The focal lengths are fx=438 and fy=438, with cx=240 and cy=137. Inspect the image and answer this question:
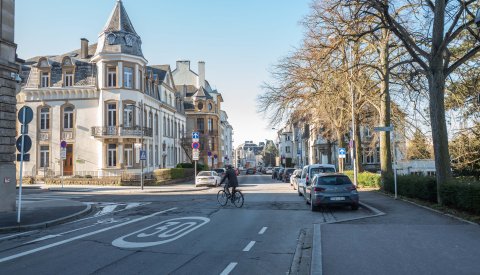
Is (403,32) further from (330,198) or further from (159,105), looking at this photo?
(159,105)

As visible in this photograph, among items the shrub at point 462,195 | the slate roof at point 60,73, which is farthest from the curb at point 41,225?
the slate roof at point 60,73

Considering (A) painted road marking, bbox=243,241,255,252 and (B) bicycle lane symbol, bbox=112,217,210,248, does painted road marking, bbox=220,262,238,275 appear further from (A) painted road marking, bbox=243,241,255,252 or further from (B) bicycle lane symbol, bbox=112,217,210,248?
(B) bicycle lane symbol, bbox=112,217,210,248

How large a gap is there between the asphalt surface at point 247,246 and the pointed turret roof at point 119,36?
29.1 m

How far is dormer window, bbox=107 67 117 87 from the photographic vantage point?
4081 cm

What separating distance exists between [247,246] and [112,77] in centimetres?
3478

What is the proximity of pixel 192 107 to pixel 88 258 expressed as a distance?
69.2 meters

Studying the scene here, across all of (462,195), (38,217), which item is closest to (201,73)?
(38,217)

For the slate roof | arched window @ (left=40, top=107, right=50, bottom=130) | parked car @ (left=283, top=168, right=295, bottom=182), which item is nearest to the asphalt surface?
the slate roof

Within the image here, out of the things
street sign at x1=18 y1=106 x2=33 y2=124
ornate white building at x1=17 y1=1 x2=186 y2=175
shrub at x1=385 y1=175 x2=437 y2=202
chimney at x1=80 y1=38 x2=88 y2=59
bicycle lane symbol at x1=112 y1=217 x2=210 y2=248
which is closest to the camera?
bicycle lane symbol at x1=112 y1=217 x2=210 y2=248

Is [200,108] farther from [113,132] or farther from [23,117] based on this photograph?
[23,117]

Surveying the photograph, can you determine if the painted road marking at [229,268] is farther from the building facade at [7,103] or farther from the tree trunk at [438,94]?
the building facade at [7,103]

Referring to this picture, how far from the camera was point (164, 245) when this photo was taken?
374 inches

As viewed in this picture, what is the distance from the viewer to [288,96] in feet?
109

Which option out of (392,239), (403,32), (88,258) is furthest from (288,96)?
(88,258)
